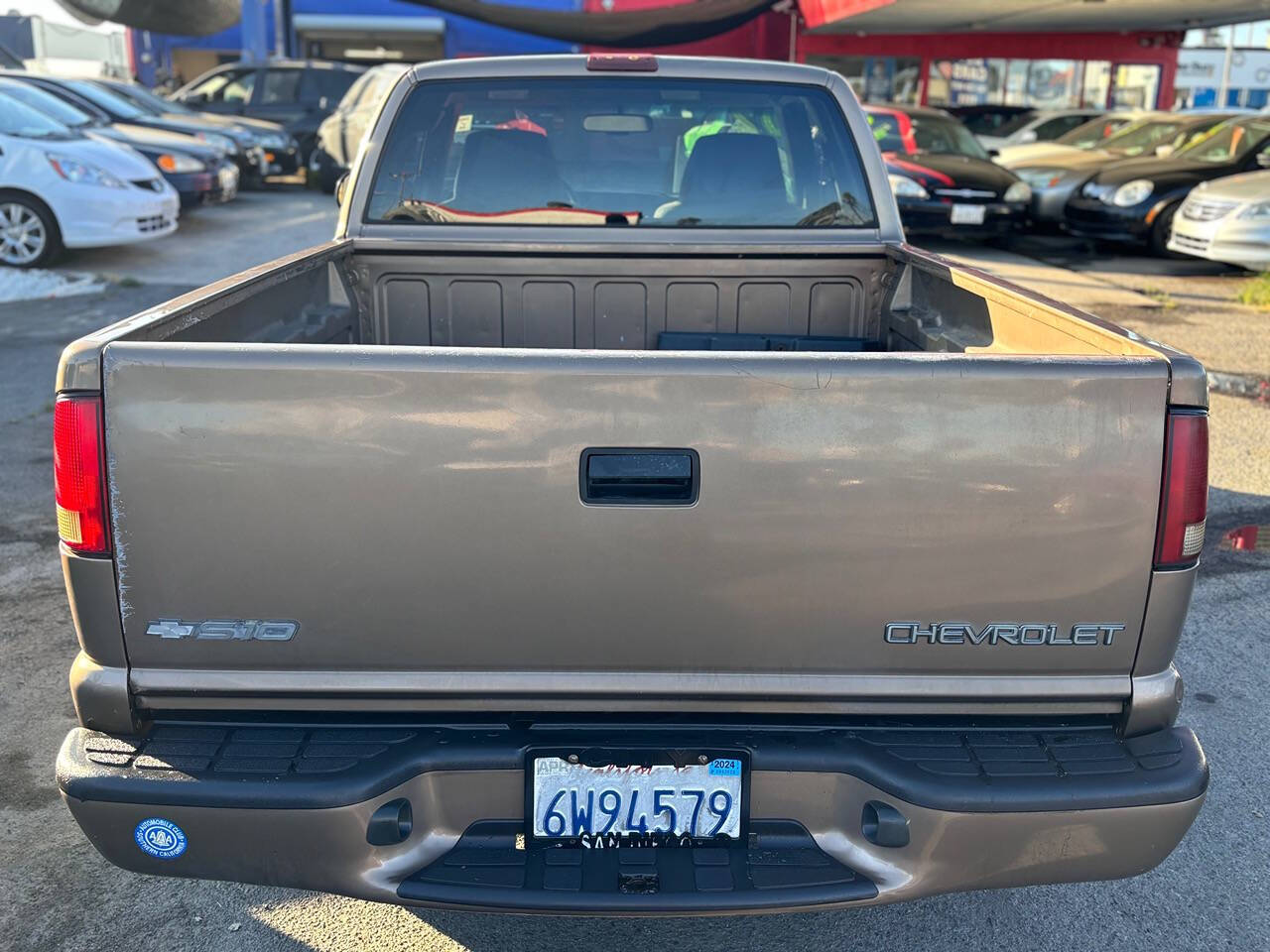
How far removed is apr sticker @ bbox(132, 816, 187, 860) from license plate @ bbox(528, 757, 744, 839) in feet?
2.13

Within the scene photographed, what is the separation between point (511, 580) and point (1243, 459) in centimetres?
543

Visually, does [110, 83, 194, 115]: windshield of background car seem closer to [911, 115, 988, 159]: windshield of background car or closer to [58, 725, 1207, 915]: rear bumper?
[911, 115, 988, 159]: windshield of background car

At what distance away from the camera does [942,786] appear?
2.10m

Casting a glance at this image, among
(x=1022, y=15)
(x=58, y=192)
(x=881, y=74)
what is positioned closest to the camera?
(x=58, y=192)

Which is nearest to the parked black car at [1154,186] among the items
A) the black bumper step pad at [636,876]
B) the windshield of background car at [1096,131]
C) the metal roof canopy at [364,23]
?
the windshield of background car at [1096,131]

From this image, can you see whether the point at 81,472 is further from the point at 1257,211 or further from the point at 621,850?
the point at 1257,211

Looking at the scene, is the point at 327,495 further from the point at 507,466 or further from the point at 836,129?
the point at 836,129

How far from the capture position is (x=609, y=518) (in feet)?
6.70

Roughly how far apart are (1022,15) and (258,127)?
13052 mm

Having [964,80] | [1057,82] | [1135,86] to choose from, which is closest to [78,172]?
[964,80]

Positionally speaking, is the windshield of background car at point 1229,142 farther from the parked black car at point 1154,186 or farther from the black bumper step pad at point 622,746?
the black bumper step pad at point 622,746

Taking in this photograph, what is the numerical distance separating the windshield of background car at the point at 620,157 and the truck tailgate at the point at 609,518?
1.80m

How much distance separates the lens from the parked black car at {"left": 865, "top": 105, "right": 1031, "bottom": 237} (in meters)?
13.0

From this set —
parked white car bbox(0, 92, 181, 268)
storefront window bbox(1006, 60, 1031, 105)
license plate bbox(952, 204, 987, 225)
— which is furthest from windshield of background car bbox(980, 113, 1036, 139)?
parked white car bbox(0, 92, 181, 268)
